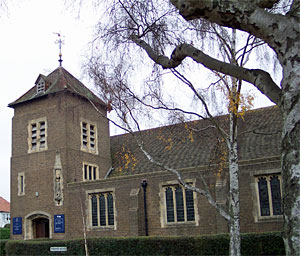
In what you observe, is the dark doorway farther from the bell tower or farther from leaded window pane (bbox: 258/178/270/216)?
leaded window pane (bbox: 258/178/270/216)

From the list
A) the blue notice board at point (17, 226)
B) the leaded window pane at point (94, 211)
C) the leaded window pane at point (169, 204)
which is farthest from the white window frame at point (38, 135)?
the leaded window pane at point (169, 204)

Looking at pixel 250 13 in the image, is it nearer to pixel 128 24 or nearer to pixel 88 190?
pixel 128 24

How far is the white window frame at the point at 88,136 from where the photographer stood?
25953 mm

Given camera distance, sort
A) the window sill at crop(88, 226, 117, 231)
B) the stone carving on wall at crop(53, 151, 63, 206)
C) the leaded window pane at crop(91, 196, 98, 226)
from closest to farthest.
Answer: the window sill at crop(88, 226, 117, 231)
the leaded window pane at crop(91, 196, 98, 226)
the stone carving on wall at crop(53, 151, 63, 206)

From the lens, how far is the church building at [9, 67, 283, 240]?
1902 centimetres

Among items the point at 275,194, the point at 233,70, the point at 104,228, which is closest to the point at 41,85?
the point at 104,228

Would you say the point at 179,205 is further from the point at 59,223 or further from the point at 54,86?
the point at 54,86

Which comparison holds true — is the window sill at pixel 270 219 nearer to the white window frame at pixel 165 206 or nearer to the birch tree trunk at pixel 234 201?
the white window frame at pixel 165 206

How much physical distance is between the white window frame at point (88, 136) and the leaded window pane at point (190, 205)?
8206mm

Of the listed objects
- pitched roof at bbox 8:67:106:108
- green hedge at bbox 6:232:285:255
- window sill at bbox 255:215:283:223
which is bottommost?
green hedge at bbox 6:232:285:255

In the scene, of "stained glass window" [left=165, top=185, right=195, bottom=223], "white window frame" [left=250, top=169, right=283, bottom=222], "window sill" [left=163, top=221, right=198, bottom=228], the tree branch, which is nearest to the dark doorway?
"window sill" [left=163, top=221, right=198, bottom=228]

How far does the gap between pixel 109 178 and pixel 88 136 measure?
4.43 meters

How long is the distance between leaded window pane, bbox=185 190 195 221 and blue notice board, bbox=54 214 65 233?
7556 millimetres

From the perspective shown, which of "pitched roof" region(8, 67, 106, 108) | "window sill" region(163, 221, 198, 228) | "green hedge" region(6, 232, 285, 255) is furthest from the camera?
"pitched roof" region(8, 67, 106, 108)
